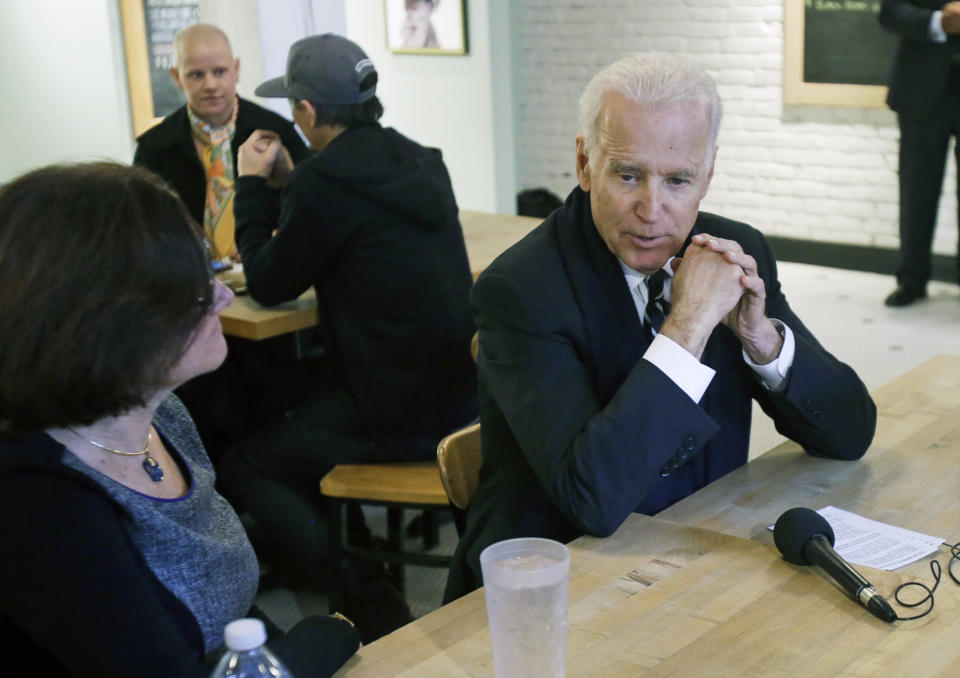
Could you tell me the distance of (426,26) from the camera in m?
6.87

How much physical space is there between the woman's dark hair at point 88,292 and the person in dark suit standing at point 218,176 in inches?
79.5

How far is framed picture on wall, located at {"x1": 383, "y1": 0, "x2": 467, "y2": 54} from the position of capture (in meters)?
6.64

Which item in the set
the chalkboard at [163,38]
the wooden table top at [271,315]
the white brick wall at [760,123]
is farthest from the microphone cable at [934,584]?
the chalkboard at [163,38]

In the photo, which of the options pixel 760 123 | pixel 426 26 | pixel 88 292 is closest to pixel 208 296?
pixel 88 292

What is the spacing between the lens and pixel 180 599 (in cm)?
139

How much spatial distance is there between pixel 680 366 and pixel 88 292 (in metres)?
0.80

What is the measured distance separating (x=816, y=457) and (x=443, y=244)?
4.04 feet

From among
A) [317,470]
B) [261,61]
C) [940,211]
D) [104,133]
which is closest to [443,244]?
[317,470]

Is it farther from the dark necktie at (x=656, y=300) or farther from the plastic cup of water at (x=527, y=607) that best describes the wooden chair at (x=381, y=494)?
the plastic cup of water at (x=527, y=607)

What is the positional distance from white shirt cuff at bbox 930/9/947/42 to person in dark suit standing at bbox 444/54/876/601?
11.3ft

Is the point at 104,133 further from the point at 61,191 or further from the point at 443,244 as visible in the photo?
the point at 61,191

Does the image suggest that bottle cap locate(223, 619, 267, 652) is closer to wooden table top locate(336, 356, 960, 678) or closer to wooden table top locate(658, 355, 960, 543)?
wooden table top locate(336, 356, 960, 678)

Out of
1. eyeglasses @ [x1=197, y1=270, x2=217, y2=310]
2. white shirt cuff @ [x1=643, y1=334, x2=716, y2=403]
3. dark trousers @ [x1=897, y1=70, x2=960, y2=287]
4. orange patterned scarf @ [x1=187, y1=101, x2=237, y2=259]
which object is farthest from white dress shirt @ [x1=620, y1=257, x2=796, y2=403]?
dark trousers @ [x1=897, y1=70, x2=960, y2=287]

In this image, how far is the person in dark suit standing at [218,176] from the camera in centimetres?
331
